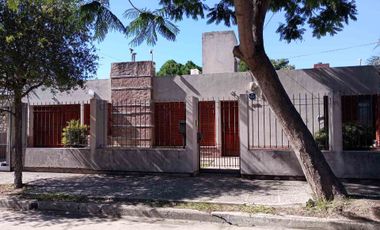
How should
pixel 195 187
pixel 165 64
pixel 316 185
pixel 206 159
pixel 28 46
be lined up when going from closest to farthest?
pixel 316 185, pixel 28 46, pixel 195 187, pixel 206 159, pixel 165 64

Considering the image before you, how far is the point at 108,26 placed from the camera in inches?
273

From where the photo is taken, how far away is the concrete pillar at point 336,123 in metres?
10.3

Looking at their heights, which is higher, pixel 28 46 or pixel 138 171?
→ pixel 28 46

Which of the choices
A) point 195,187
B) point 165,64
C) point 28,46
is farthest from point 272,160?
point 165,64

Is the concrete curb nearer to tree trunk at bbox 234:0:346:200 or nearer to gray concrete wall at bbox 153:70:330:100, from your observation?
tree trunk at bbox 234:0:346:200

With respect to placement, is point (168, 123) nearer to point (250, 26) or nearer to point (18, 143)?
point (18, 143)

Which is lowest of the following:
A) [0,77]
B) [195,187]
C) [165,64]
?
[195,187]

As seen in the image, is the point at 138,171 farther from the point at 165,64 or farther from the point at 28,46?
the point at 165,64

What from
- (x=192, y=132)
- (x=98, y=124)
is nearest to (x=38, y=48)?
(x=98, y=124)

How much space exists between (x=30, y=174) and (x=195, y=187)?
5.35m

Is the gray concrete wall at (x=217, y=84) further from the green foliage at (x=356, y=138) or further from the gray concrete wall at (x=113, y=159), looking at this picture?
the gray concrete wall at (x=113, y=159)

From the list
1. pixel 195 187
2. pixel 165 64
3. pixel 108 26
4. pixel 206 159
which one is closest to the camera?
pixel 108 26

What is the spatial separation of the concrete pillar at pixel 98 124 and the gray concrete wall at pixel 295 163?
4229mm

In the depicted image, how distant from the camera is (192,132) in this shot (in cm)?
1130
